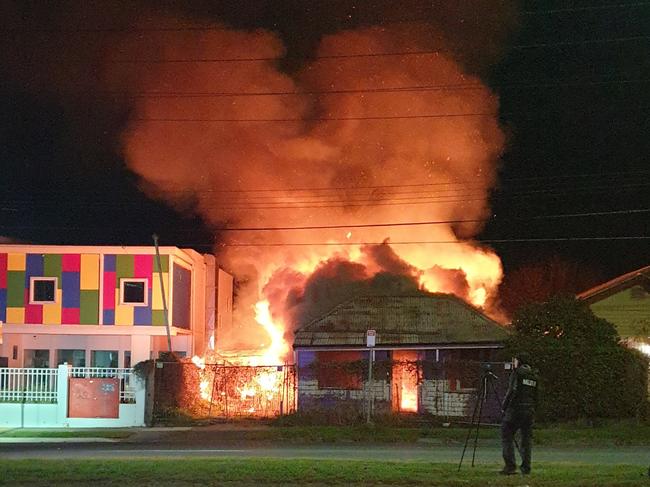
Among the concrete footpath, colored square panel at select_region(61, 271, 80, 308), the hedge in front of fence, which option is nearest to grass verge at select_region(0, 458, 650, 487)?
the concrete footpath

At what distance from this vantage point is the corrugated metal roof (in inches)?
1150

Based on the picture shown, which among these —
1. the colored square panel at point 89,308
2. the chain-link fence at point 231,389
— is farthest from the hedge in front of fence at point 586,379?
the colored square panel at point 89,308

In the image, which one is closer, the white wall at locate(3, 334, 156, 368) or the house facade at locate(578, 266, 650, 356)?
the white wall at locate(3, 334, 156, 368)

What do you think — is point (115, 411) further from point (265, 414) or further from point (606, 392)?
point (606, 392)

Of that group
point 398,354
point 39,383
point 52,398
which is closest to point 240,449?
point 52,398

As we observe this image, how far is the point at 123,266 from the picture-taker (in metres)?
33.5

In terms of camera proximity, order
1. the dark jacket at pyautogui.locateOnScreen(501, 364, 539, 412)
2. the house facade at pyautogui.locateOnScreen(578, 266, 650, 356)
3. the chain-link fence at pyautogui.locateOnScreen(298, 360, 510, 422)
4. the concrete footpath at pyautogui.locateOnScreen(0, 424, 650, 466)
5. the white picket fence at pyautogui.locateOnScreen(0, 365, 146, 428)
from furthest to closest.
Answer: the house facade at pyautogui.locateOnScreen(578, 266, 650, 356)
the chain-link fence at pyautogui.locateOnScreen(298, 360, 510, 422)
the white picket fence at pyautogui.locateOnScreen(0, 365, 146, 428)
the concrete footpath at pyautogui.locateOnScreen(0, 424, 650, 466)
the dark jacket at pyautogui.locateOnScreen(501, 364, 539, 412)

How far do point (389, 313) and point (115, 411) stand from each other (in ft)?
39.0

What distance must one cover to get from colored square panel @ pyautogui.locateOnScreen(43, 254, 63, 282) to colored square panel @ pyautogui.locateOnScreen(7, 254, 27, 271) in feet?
2.63

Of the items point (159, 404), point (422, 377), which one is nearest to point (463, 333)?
point (422, 377)

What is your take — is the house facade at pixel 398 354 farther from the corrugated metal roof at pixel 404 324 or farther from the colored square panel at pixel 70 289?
the colored square panel at pixel 70 289

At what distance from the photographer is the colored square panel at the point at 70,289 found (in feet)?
110

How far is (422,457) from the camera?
14.9m

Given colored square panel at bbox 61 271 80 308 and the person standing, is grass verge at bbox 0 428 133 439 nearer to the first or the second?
colored square panel at bbox 61 271 80 308
